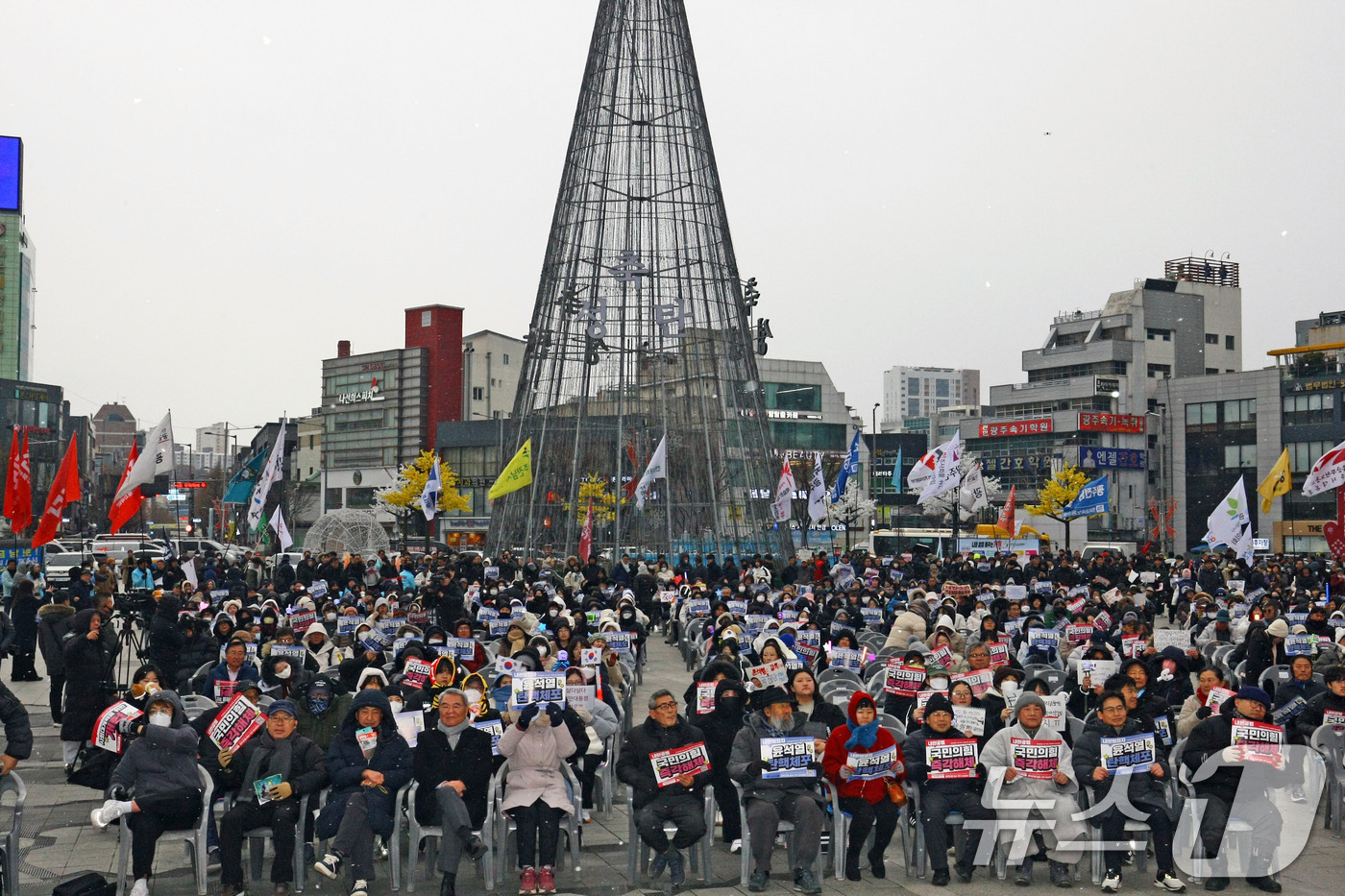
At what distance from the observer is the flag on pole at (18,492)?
25906 mm

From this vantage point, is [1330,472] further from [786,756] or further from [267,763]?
[267,763]

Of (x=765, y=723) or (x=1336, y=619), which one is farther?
(x=1336, y=619)

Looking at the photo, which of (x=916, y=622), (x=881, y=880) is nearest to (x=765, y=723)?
(x=881, y=880)

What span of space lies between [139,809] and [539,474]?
28.9m

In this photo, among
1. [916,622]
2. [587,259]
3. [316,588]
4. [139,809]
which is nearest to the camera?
[139,809]

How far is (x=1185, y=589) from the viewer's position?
23.5 m

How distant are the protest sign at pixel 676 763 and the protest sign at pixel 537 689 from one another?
3.17 ft

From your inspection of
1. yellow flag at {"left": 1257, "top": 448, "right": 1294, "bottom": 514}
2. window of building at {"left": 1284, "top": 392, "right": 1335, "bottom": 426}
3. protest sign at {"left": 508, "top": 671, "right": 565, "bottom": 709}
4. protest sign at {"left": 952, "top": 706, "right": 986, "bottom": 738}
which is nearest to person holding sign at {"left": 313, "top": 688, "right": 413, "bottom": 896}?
protest sign at {"left": 508, "top": 671, "right": 565, "bottom": 709}

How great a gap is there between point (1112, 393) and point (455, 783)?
285 ft

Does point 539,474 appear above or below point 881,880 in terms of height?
above

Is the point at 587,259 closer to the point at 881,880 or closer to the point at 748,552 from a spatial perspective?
the point at 748,552

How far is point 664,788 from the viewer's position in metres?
9.64

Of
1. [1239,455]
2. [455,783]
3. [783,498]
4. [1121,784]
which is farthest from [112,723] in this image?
[1239,455]

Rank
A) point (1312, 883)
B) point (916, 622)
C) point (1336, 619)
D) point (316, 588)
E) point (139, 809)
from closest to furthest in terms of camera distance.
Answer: point (139, 809) → point (1312, 883) → point (916, 622) → point (1336, 619) → point (316, 588)
